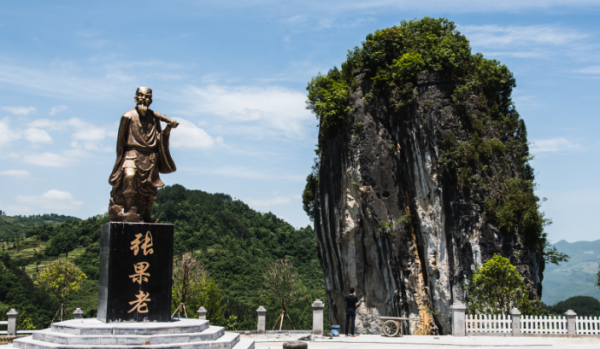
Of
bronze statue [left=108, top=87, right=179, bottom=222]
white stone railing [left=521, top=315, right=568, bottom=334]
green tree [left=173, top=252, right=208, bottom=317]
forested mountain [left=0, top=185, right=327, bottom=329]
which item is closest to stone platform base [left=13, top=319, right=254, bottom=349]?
bronze statue [left=108, top=87, right=179, bottom=222]

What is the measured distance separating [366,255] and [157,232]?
67.8 feet

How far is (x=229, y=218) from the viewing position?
2494 inches

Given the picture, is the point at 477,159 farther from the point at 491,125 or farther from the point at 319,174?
the point at 319,174

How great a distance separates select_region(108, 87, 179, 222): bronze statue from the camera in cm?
949

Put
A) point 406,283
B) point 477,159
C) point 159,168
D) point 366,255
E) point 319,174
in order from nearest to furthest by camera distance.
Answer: point 159,168 → point 477,159 → point 406,283 → point 366,255 → point 319,174

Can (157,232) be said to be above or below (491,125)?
below

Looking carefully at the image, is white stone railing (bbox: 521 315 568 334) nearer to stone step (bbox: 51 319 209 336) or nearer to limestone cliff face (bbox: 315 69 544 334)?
limestone cliff face (bbox: 315 69 544 334)

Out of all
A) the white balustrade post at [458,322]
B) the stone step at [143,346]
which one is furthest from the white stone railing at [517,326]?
the stone step at [143,346]

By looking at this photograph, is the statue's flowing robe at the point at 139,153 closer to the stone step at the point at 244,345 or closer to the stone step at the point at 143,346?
the stone step at the point at 143,346

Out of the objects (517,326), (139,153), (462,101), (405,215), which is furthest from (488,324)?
(462,101)

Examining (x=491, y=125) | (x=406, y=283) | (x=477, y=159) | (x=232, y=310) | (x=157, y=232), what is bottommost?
(x=232, y=310)

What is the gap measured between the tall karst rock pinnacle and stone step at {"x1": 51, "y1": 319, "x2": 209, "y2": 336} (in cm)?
1631

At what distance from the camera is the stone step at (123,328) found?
8.29 m

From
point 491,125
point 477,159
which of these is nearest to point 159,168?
point 477,159
